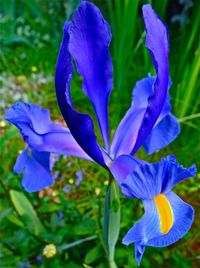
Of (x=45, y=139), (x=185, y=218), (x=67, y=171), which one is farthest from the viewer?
(x=67, y=171)

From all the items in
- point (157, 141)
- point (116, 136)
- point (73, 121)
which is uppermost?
point (73, 121)

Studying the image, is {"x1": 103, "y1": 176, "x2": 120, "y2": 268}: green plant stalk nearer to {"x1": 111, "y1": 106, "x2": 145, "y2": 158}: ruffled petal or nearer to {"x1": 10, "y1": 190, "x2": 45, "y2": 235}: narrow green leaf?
{"x1": 111, "y1": 106, "x2": 145, "y2": 158}: ruffled petal

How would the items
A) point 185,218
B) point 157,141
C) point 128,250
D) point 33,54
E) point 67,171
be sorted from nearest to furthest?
point 185,218 < point 157,141 < point 128,250 < point 67,171 < point 33,54

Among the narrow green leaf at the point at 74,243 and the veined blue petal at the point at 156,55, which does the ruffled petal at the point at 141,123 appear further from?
the narrow green leaf at the point at 74,243

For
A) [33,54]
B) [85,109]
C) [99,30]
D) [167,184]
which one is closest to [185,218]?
[167,184]

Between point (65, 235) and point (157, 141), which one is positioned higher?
point (157, 141)

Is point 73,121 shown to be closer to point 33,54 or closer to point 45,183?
point 45,183

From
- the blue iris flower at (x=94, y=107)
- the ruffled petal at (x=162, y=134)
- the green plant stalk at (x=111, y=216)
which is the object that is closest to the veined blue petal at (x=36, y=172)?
the blue iris flower at (x=94, y=107)
